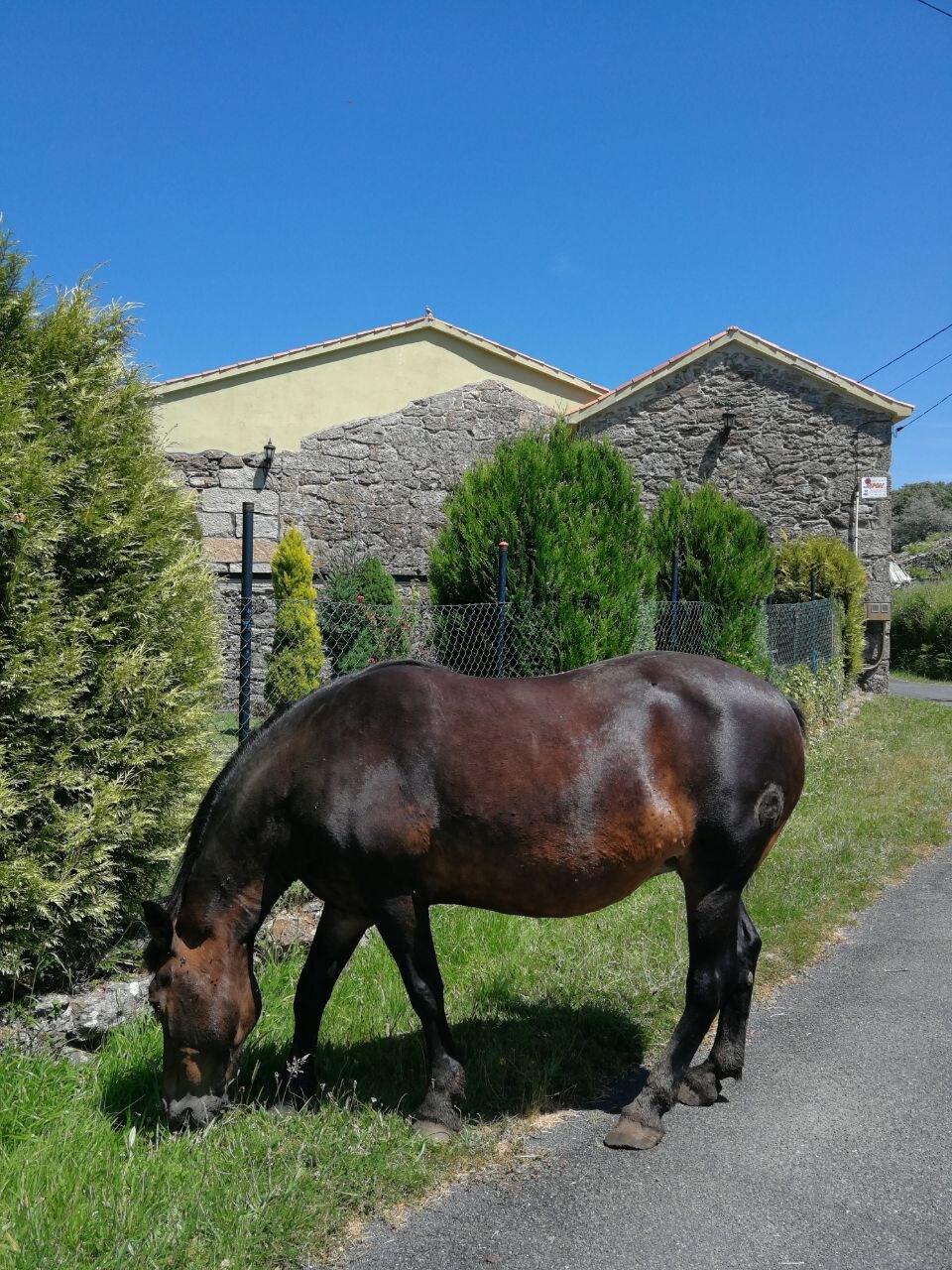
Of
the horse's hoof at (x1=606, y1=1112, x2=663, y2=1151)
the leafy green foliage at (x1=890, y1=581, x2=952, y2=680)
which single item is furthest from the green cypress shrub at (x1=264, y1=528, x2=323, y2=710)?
the leafy green foliage at (x1=890, y1=581, x2=952, y2=680)

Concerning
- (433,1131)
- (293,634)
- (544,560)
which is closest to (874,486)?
(544,560)

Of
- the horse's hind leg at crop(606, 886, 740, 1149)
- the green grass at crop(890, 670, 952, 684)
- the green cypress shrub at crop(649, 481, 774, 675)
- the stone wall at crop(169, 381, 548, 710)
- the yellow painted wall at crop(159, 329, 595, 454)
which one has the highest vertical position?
the yellow painted wall at crop(159, 329, 595, 454)

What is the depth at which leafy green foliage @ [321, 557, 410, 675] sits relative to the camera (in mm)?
10391

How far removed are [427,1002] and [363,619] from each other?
364 inches

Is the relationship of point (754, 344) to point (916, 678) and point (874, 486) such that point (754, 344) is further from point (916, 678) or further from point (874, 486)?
point (916, 678)

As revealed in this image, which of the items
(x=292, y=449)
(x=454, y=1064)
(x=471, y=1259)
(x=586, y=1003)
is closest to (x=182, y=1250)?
(x=471, y=1259)

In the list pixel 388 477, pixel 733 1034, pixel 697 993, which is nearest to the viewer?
pixel 697 993

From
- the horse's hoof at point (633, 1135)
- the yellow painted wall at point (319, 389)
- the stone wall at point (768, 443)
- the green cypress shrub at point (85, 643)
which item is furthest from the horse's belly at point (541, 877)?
the stone wall at point (768, 443)

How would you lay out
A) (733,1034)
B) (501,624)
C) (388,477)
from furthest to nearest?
1. (388,477)
2. (501,624)
3. (733,1034)

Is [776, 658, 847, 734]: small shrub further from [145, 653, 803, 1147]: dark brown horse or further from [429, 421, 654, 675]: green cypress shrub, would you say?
[145, 653, 803, 1147]: dark brown horse

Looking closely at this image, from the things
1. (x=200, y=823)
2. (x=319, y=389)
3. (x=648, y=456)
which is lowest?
(x=200, y=823)

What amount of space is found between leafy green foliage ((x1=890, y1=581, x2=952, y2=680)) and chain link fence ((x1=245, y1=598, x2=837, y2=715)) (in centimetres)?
1467

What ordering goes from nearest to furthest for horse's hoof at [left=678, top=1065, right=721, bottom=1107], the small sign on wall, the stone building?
horse's hoof at [left=678, top=1065, right=721, bottom=1107]
the stone building
the small sign on wall

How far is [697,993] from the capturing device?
359cm
